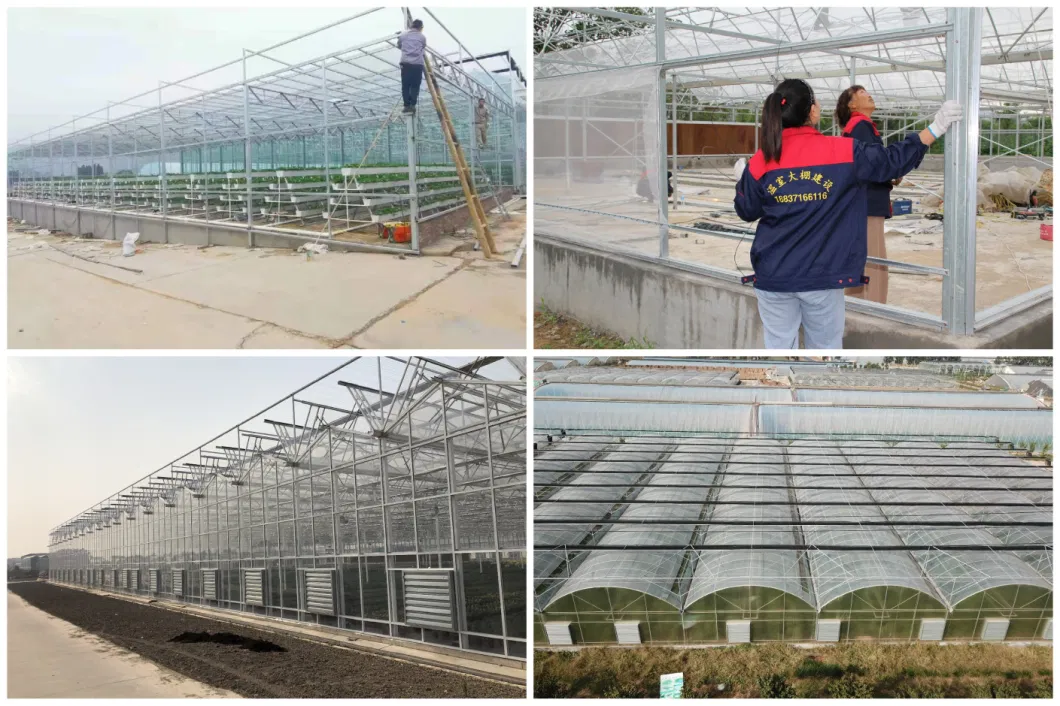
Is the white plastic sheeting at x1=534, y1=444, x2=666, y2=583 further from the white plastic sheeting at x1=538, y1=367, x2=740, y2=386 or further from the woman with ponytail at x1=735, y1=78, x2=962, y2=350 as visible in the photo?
the woman with ponytail at x1=735, y1=78, x2=962, y2=350

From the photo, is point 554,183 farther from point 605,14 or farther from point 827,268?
point 827,268

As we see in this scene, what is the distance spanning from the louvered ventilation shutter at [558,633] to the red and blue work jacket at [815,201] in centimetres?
215

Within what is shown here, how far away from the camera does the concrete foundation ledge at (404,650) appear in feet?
17.1

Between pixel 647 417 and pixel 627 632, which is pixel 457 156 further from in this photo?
pixel 627 632

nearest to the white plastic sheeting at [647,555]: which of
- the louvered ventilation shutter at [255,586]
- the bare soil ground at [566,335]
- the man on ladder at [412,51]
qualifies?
the bare soil ground at [566,335]

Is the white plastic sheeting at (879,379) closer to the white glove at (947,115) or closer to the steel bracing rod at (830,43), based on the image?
the white glove at (947,115)

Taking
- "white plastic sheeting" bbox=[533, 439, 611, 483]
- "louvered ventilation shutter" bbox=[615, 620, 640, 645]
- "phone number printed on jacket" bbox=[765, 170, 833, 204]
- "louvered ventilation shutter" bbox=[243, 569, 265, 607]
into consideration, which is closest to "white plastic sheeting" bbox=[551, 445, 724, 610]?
"louvered ventilation shutter" bbox=[615, 620, 640, 645]

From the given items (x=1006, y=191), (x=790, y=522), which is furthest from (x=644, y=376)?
(x=1006, y=191)

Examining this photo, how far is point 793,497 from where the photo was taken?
4633 millimetres

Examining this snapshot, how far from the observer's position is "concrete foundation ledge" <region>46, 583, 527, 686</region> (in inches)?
205

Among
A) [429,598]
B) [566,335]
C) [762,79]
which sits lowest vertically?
[429,598]

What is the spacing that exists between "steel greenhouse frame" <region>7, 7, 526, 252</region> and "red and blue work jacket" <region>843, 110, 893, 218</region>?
490 cm

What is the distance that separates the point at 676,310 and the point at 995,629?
3.07 meters

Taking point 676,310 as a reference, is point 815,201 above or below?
above
